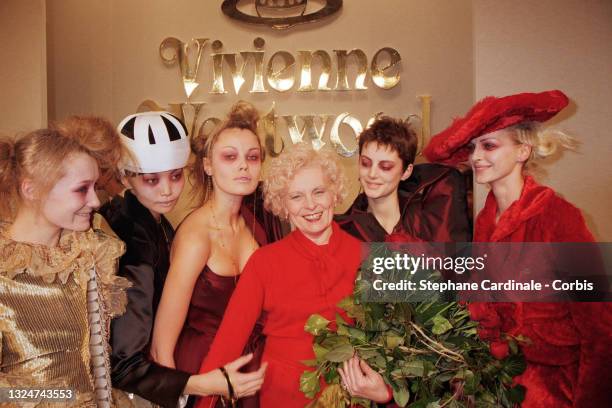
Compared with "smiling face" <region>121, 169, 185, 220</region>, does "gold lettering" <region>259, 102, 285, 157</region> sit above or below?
above

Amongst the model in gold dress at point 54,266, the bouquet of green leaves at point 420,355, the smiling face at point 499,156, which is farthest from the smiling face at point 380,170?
the model in gold dress at point 54,266

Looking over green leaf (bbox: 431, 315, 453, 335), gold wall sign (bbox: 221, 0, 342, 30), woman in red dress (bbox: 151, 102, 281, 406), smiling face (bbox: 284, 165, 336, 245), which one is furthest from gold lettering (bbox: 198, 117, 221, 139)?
green leaf (bbox: 431, 315, 453, 335)

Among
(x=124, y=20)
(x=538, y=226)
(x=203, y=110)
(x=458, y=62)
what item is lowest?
(x=538, y=226)

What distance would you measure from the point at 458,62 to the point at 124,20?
4.96 ft

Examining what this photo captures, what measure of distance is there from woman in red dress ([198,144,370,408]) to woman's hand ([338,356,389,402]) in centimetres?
20

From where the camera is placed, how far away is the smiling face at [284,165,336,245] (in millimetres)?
2365

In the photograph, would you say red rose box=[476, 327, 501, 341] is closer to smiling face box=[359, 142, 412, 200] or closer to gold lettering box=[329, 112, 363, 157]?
smiling face box=[359, 142, 412, 200]

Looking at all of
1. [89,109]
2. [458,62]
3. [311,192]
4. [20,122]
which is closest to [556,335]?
[311,192]

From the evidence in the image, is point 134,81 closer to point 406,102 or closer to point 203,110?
point 203,110

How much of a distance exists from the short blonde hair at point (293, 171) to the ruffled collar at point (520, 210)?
0.60 m

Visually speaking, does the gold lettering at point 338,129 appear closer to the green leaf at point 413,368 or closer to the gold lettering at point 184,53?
the gold lettering at point 184,53

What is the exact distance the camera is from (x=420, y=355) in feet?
7.14

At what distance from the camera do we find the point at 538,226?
7.54 ft

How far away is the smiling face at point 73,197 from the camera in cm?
216
